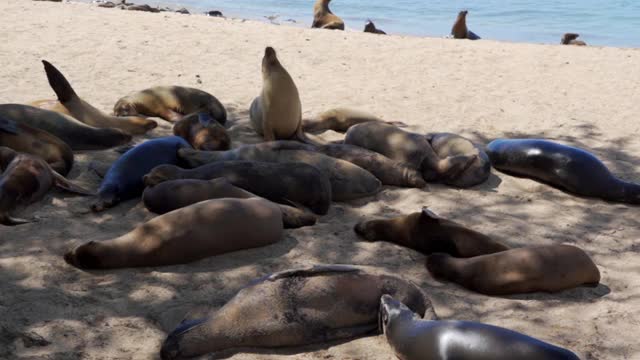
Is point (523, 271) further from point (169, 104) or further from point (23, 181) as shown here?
point (169, 104)

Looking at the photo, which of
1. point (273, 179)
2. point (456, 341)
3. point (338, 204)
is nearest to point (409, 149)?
point (338, 204)

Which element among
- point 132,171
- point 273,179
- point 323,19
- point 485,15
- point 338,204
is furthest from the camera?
point 485,15

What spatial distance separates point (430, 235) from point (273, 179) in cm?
117

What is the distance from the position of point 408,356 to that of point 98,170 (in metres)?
3.29

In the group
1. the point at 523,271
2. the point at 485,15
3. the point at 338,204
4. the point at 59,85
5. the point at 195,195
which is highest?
the point at 59,85

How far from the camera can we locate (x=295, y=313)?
11.4ft

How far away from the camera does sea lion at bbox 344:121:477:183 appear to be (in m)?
6.02

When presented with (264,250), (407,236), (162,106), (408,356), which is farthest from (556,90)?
(408,356)

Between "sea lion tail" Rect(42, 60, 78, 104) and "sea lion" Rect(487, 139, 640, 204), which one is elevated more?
"sea lion tail" Rect(42, 60, 78, 104)

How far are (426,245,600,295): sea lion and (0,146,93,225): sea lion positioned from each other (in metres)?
2.62

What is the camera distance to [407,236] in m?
4.67

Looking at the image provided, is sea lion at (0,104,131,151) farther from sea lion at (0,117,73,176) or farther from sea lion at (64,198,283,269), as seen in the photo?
sea lion at (64,198,283,269)

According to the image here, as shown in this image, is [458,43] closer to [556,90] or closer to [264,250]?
[556,90]

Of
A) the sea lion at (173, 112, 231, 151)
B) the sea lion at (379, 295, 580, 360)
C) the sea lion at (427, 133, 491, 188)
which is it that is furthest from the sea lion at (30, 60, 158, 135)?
the sea lion at (379, 295, 580, 360)
